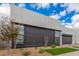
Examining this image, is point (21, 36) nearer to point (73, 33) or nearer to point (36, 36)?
point (36, 36)

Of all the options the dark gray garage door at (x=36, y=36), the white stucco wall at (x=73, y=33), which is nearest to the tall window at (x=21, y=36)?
the dark gray garage door at (x=36, y=36)

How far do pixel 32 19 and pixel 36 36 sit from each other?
554 mm

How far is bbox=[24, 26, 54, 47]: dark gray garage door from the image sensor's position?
690 centimetres

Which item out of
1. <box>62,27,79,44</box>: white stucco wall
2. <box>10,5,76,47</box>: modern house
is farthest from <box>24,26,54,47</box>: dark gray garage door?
<box>62,27,79,44</box>: white stucco wall

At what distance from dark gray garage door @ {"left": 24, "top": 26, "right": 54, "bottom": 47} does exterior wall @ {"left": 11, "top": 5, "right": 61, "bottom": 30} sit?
0.18 metres

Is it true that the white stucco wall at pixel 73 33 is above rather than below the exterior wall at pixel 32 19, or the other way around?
below

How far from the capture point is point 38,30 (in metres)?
6.99

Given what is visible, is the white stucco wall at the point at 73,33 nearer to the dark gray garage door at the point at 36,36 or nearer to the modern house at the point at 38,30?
the modern house at the point at 38,30

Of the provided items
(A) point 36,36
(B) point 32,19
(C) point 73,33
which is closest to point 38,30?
(A) point 36,36

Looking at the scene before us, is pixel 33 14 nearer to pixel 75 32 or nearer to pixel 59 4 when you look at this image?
pixel 59 4

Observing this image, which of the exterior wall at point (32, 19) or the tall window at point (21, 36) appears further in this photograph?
the tall window at point (21, 36)

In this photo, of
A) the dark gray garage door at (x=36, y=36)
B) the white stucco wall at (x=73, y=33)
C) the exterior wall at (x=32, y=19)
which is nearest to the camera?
the exterior wall at (x=32, y=19)

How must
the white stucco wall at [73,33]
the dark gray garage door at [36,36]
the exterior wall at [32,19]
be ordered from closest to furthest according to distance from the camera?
the exterior wall at [32,19] → the white stucco wall at [73,33] → the dark gray garage door at [36,36]

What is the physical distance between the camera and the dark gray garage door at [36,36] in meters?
6.90
